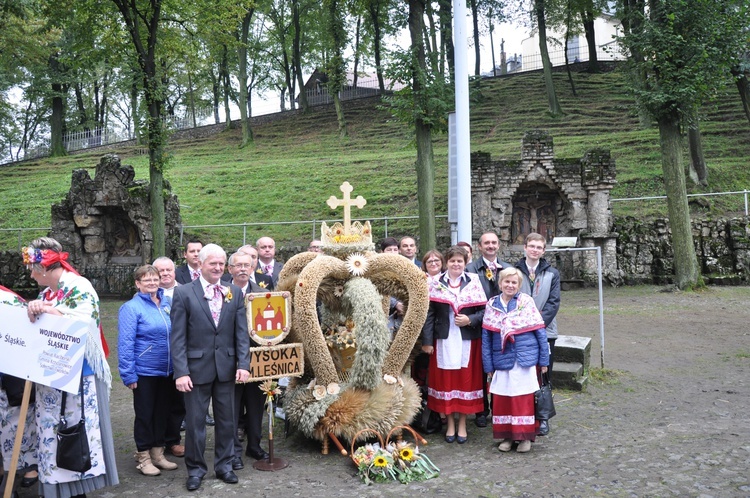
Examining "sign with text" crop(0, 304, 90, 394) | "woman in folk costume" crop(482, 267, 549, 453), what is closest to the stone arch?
"woman in folk costume" crop(482, 267, 549, 453)

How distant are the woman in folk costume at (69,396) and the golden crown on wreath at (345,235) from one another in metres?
2.30

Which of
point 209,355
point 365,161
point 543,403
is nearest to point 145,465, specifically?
point 209,355

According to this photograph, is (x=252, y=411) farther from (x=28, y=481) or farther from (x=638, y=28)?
(x=638, y=28)

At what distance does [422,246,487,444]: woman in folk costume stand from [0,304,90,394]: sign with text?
10.2 feet

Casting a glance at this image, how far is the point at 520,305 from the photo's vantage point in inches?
225

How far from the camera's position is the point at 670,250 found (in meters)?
17.2

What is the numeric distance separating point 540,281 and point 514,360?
42.7 inches

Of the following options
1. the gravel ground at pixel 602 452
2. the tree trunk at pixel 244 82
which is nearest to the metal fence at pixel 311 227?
the gravel ground at pixel 602 452

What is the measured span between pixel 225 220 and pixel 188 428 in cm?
1801

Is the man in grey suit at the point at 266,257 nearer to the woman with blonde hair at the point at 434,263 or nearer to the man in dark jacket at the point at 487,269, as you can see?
the woman with blonde hair at the point at 434,263

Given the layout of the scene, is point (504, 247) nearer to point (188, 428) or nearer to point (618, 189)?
point (618, 189)

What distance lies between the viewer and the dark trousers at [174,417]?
222 inches

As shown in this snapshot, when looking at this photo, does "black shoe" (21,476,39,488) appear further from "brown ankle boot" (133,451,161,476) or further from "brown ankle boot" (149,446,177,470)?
"brown ankle boot" (149,446,177,470)

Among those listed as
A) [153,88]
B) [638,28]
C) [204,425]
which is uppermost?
[638,28]
